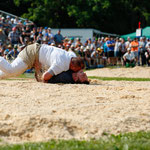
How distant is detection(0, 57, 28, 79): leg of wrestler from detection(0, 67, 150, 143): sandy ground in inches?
47.1

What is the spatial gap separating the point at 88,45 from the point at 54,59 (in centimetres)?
1450

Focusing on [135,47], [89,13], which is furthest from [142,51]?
[89,13]

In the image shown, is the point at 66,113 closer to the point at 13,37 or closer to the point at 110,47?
the point at 13,37

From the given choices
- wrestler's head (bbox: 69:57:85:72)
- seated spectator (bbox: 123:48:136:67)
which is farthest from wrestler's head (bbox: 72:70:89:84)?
seated spectator (bbox: 123:48:136:67)

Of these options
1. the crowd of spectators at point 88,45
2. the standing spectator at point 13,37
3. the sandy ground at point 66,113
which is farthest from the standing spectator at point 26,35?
the sandy ground at point 66,113

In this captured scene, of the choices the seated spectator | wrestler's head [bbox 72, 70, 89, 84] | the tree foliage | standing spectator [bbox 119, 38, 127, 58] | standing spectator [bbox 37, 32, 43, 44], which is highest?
the tree foliage

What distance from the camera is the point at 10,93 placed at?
317 inches

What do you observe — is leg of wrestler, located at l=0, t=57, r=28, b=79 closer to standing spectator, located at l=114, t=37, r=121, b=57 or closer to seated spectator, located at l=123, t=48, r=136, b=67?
seated spectator, located at l=123, t=48, r=136, b=67

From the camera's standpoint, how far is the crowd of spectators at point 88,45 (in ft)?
71.4

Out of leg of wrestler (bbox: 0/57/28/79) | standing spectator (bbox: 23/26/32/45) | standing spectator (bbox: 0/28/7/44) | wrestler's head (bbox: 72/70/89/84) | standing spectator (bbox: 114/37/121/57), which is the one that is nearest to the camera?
leg of wrestler (bbox: 0/57/28/79)

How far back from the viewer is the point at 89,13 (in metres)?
38.3

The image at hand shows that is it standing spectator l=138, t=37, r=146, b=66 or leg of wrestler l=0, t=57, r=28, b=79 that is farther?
standing spectator l=138, t=37, r=146, b=66

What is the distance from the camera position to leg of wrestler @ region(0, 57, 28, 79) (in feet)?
32.5

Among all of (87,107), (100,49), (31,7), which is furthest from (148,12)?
(87,107)
